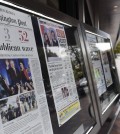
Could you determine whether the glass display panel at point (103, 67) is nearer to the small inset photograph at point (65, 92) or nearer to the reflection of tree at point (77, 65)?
the reflection of tree at point (77, 65)

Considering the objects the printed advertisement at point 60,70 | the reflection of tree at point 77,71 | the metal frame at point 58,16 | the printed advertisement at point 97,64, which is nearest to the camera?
the metal frame at point 58,16

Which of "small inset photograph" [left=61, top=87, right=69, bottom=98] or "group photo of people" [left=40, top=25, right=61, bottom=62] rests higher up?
"group photo of people" [left=40, top=25, right=61, bottom=62]

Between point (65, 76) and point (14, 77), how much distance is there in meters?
0.50

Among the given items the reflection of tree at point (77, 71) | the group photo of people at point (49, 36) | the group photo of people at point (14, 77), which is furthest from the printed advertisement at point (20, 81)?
the reflection of tree at point (77, 71)

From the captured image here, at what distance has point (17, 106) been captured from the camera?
1.03m

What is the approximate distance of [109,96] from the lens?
2.52 meters

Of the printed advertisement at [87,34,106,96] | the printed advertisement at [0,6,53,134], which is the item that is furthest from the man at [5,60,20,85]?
the printed advertisement at [87,34,106,96]

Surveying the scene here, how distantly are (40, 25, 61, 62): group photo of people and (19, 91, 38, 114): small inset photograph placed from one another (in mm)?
288

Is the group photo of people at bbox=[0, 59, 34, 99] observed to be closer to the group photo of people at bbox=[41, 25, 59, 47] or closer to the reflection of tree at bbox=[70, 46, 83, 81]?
the group photo of people at bbox=[41, 25, 59, 47]

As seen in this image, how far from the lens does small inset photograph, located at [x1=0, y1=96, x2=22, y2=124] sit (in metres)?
0.95

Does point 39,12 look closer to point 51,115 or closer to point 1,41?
point 1,41

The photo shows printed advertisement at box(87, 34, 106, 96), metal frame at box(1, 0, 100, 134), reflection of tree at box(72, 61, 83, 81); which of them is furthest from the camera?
printed advertisement at box(87, 34, 106, 96)

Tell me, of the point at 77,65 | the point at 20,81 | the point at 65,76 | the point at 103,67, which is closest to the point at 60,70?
the point at 65,76

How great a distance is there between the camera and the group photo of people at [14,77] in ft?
3.26
